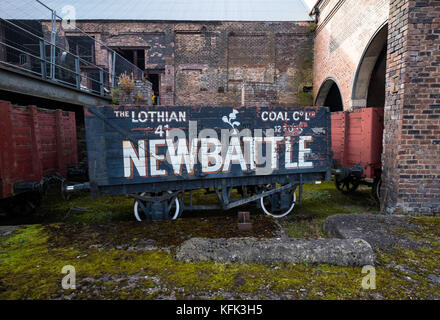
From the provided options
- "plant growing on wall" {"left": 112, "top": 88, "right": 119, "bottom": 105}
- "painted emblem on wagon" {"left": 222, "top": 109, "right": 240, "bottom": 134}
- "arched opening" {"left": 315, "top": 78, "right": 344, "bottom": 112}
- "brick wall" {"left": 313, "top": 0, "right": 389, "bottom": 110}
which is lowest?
"painted emblem on wagon" {"left": 222, "top": 109, "right": 240, "bottom": 134}

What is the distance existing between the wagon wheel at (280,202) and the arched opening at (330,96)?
11.7 meters

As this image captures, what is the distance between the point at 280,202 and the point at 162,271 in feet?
11.9

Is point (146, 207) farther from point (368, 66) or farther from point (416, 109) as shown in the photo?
point (368, 66)

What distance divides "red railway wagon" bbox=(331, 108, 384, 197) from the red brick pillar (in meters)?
1.31

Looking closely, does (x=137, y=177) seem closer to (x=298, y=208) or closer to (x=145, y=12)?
(x=298, y=208)

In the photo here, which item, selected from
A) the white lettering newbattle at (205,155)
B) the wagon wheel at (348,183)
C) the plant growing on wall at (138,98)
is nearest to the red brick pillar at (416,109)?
the white lettering newbattle at (205,155)

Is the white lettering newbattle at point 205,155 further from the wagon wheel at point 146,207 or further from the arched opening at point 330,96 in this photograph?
the arched opening at point 330,96

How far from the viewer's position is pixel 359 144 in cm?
632

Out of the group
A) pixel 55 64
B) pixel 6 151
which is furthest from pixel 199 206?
pixel 55 64

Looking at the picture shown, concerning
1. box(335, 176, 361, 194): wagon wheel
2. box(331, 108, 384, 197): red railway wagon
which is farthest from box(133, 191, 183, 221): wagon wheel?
box(335, 176, 361, 194): wagon wheel

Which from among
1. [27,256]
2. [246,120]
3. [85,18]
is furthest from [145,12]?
[27,256]

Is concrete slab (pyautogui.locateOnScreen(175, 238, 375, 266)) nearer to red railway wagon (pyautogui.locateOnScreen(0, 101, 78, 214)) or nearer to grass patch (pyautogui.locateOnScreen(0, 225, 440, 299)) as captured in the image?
grass patch (pyautogui.locateOnScreen(0, 225, 440, 299))

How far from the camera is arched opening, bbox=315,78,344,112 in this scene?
15273 mm

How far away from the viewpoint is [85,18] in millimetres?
16953
